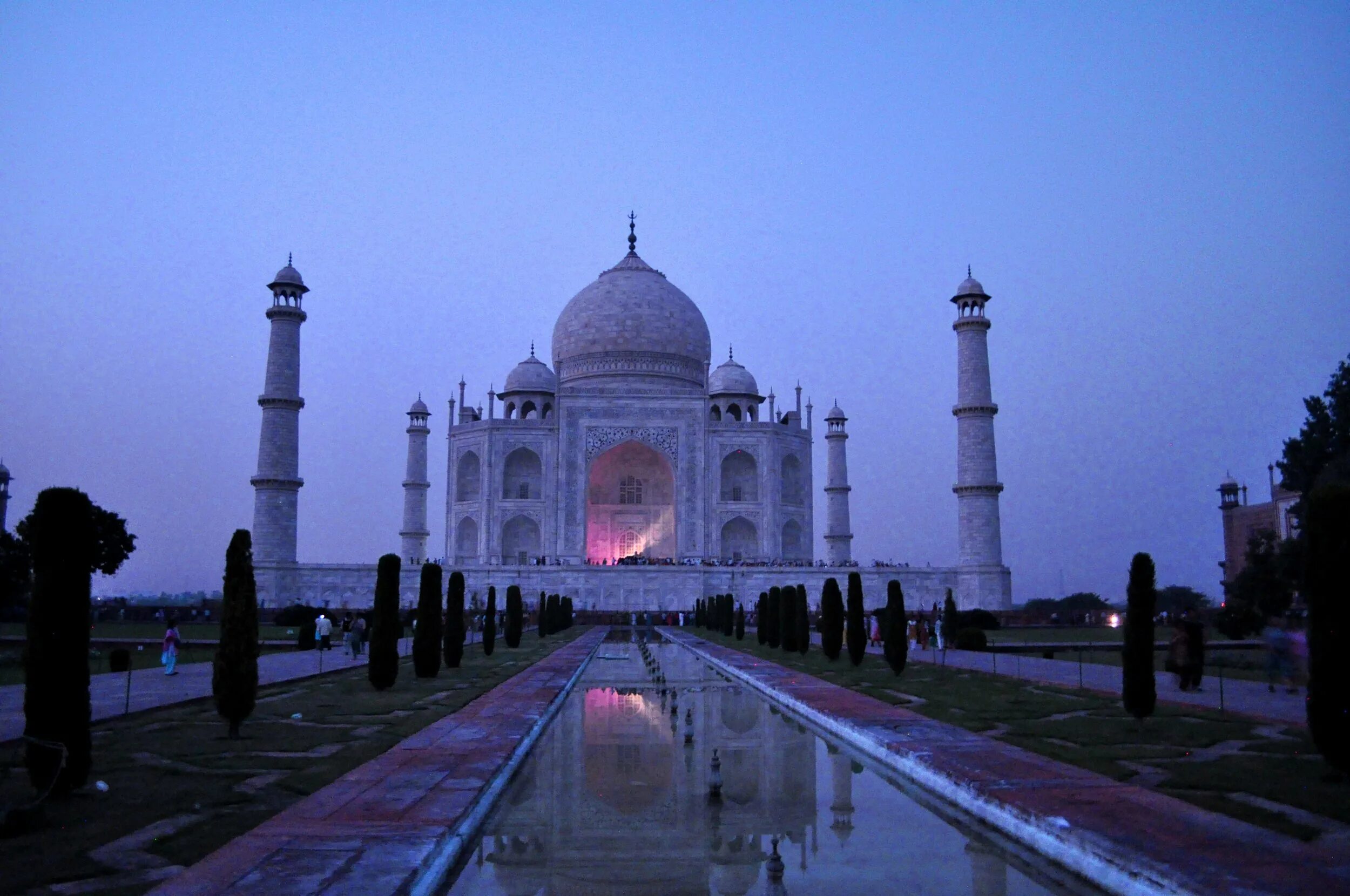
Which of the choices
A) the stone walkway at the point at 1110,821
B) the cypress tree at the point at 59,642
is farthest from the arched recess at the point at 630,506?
the cypress tree at the point at 59,642

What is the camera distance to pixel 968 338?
30.6 metres

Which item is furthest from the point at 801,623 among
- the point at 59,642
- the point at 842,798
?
the point at 59,642

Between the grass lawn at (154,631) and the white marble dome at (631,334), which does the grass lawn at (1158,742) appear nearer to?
the grass lawn at (154,631)

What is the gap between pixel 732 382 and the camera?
4191cm

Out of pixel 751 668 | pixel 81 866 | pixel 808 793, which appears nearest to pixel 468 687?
pixel 751 668

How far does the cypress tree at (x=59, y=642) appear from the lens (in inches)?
214

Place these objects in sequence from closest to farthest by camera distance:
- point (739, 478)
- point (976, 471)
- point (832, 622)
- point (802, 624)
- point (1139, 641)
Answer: point (1139, 641), point (832, 622), point (802, 624), point (976, 471), point (739, 478)

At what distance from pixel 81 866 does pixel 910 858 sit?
124 inches

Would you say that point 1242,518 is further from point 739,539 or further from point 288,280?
point 288,280

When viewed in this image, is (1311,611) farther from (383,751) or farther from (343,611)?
(343,611)

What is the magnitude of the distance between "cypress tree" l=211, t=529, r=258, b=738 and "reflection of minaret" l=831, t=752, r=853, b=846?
3951mm

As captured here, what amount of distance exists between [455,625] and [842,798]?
932 cm

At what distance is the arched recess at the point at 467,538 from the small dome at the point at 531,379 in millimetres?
5528

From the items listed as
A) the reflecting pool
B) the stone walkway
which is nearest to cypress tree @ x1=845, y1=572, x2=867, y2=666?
the reflecting pool
